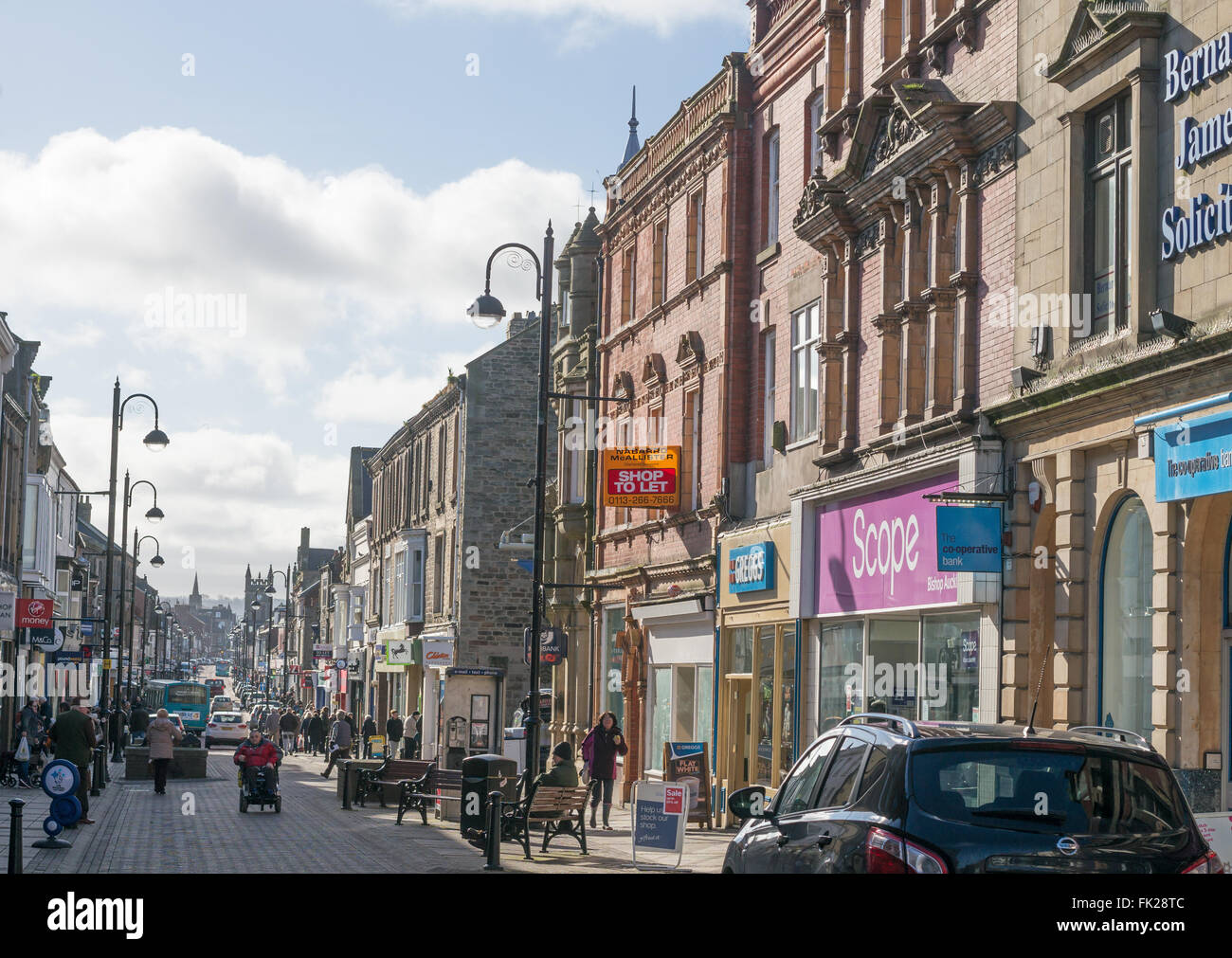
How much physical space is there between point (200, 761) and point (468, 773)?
2015cm

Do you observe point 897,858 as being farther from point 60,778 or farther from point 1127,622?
point 60,778

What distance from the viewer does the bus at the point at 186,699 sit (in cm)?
7606

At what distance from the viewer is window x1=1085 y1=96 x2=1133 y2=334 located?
16094 millimetres

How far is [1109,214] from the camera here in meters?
16.6

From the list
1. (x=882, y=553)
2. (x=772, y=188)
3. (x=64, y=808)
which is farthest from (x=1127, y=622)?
(x=772, y=188)

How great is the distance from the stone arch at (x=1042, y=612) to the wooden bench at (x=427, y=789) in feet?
37.5

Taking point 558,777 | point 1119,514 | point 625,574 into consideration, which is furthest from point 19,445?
point 1119,514

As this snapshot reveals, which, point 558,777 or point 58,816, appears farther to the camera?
point 558,777

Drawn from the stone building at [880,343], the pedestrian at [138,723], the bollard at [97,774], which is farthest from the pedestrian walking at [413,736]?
the stone building at [880,343]

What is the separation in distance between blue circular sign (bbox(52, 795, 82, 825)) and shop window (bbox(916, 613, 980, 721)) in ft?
32.6

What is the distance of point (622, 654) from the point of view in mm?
34062

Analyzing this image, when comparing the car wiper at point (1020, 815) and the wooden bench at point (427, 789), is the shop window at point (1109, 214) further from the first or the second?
the wooden bench at point (427, 789)

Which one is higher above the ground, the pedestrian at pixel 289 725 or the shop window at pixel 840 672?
the shop window at pixel 840 672
